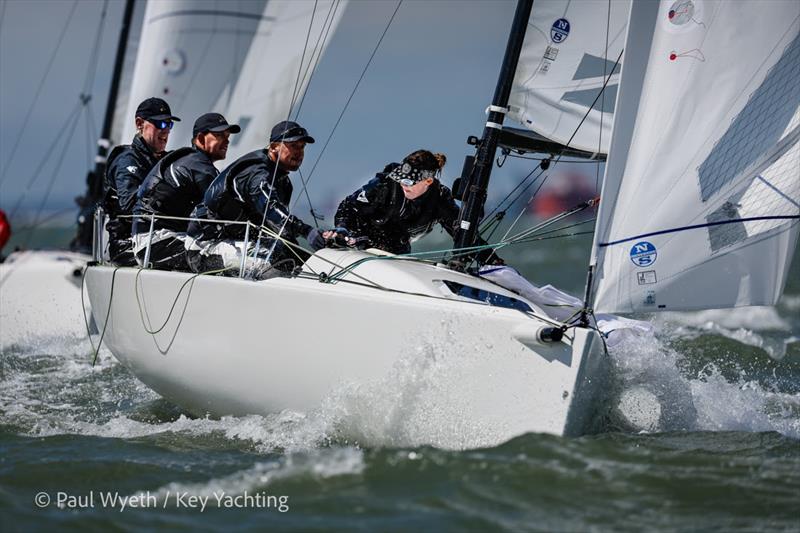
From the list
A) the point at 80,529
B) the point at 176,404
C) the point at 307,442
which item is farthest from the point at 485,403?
the point at 176,404

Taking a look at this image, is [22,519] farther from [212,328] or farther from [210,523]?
[212,328]

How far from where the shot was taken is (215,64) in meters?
9.70

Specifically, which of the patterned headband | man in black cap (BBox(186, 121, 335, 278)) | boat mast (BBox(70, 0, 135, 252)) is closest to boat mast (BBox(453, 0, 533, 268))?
the patterned headband

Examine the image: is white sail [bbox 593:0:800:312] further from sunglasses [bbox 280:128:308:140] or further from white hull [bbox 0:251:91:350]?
white hull [bbox 0:251:91:350]

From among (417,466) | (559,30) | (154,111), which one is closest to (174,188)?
(154,111)

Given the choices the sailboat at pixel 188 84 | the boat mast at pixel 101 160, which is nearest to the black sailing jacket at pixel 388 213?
the sailboat at pixel 188 84

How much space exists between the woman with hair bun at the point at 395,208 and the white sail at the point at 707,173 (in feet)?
4.67

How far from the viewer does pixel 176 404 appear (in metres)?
5.70

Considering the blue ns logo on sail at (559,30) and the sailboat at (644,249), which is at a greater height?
the blue ns logo on sail at (559,30)

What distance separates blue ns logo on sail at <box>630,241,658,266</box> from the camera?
4.27 metres

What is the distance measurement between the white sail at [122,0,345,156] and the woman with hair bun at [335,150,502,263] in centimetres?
357

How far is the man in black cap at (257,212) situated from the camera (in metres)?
5.14

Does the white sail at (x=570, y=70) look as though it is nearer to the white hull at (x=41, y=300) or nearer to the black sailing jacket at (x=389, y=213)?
the black sailing jacket at (x=389, y=213)

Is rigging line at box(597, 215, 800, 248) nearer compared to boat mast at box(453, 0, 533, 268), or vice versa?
rigging line at box(597, 215, 800, 248)
